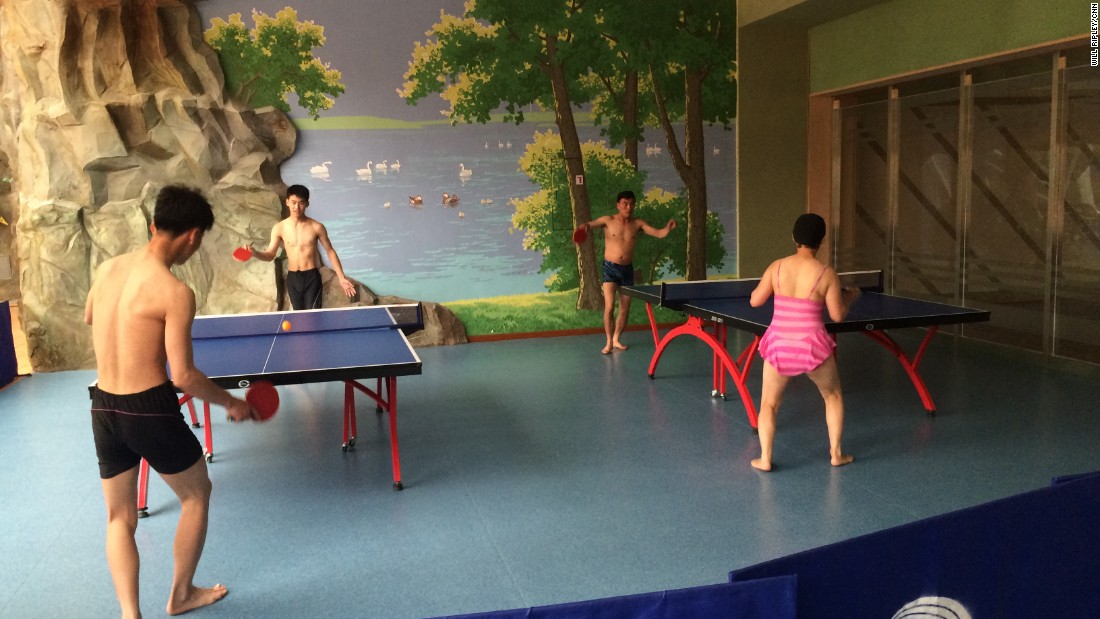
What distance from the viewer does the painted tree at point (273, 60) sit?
8.47m

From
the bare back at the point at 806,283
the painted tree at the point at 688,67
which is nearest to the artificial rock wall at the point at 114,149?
the painted tree at the point at 688,67

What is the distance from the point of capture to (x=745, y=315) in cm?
546

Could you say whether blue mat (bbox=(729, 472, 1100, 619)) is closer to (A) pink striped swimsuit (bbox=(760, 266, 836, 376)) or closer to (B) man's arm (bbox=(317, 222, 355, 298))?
(A) pink striped swimsuit (bbox=(760, 266, 836, 376))

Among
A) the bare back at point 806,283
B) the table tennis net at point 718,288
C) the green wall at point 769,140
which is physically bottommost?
the table tennis net at point 718,288

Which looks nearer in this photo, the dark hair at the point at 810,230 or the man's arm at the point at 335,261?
the dark hair at the point at 810,230

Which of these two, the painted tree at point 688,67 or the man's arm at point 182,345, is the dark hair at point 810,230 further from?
the painted tree at point 688,67

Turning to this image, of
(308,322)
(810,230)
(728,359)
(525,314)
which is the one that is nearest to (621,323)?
(525,314)

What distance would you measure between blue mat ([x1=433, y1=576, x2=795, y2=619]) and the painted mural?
7708 mm

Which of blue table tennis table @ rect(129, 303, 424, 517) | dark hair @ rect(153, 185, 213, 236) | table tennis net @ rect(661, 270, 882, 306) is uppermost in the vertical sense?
dark hair @ rect(153, 185, 213, 236)

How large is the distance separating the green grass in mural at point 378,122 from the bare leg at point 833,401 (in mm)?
5365

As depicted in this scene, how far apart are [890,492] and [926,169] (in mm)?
5092

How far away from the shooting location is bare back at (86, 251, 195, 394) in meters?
2.82

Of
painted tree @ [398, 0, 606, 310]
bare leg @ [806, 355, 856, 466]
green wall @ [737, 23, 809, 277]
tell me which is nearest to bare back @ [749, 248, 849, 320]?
bare leg @ [806, 355, 856, 466]

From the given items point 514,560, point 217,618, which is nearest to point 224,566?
point 217,618
